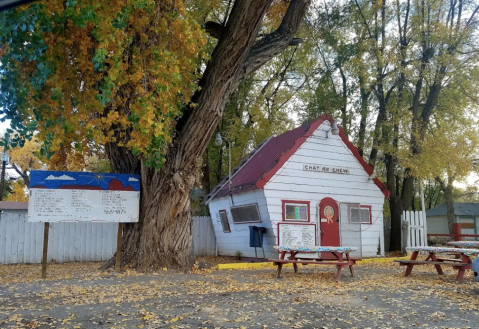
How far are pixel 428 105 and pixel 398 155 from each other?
143 inches

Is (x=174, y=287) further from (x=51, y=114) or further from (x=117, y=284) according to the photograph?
→ (x=51, y=114)

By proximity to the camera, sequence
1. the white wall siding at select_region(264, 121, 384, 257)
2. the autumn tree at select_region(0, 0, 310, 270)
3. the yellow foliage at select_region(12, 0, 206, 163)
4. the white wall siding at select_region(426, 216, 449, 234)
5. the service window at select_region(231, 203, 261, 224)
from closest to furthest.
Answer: the autumn tree at select_region(0, 0, 310, 270) → the yellow foliage at select_region(12, 0, 206, 163) → the white wall siding at select_region(264, 121, 384, 257) → the service window at select_region(231, 203, 261, 224) → the white wall siding at select_region(426, 216, 449, 234)

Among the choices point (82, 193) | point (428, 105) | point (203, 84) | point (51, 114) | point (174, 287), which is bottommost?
point (174, 287)

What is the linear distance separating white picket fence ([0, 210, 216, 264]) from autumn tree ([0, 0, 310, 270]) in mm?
5985

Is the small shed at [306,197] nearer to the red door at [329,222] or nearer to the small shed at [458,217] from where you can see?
the red door at [329,222]

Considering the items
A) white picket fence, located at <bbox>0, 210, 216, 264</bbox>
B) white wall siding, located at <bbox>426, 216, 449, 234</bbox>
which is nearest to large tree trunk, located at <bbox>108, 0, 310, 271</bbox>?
white picket fence, located at <bbox>0, 210, 216, 264</bbox>

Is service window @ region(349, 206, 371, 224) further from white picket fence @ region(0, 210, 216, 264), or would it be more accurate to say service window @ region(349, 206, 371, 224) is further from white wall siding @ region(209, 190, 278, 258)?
white picket fence @ region(0, 210, 216, 264)

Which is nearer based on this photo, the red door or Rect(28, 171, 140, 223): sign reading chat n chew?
Rect(28, 171, 140, 223): sign reading chat n chew

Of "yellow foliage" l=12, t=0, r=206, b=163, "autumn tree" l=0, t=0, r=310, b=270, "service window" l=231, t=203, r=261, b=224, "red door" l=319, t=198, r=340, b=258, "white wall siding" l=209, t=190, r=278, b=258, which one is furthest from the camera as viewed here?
"red door" l=319, t=198, r=340, b=258

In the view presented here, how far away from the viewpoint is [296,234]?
14062mm

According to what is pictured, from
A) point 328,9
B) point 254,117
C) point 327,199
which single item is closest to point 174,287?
point 327,199

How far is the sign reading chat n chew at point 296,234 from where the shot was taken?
13.8m

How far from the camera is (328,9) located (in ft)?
68.5

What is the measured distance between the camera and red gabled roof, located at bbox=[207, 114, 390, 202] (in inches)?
562
